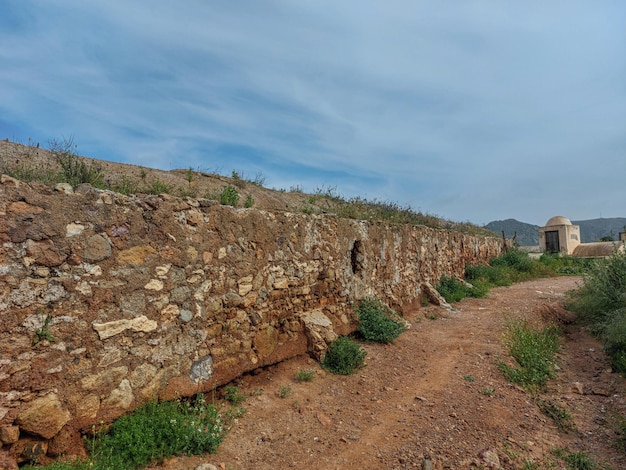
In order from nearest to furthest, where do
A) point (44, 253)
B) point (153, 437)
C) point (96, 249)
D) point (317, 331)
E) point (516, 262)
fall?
point (44, 253)
point (153, 437)
point (96, 249)
point (317, 331)
point (516, 262)

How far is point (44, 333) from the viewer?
9.31ft

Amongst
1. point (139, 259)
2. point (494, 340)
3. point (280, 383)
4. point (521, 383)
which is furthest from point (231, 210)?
point (494, 340)

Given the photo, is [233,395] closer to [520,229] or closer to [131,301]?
[131,301]

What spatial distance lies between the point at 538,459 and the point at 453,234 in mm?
8982

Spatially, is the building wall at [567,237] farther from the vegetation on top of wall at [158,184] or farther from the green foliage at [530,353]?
the green foliage at [530,353]

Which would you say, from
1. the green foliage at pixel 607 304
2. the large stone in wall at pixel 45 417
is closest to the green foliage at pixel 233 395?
the large stone in wall at pixel 45 417

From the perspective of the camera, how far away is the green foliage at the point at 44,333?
2.81m

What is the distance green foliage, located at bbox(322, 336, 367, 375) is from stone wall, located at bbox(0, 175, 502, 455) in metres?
0.17

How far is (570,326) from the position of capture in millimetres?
7945

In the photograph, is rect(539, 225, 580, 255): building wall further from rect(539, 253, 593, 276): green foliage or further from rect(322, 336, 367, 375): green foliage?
rect(322, 336, 367, 375): green foliage

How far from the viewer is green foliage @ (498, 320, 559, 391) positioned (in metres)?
5.08

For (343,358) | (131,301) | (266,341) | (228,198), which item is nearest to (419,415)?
(343,358)

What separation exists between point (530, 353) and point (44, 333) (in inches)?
243

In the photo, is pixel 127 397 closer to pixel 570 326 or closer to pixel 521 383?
pixel 521 383
